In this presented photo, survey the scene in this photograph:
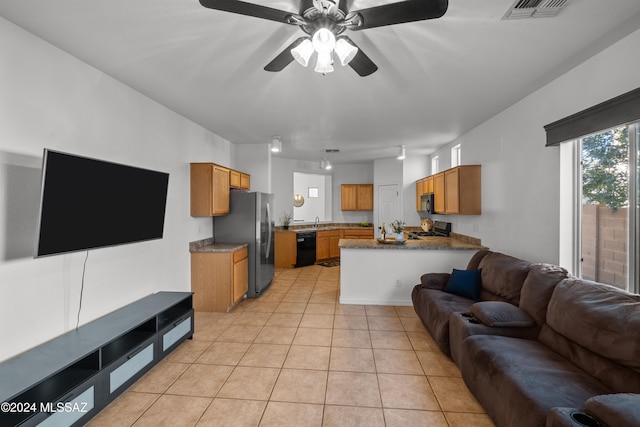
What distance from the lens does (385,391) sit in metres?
2.29

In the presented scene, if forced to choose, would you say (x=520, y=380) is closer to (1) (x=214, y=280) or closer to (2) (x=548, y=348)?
(2) (x=548, y=348)

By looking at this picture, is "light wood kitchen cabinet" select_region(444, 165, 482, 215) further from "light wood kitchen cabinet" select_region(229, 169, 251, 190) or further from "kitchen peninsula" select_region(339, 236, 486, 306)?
"light wood kitchen cabinet" select_region(229, 169, 251, 190)

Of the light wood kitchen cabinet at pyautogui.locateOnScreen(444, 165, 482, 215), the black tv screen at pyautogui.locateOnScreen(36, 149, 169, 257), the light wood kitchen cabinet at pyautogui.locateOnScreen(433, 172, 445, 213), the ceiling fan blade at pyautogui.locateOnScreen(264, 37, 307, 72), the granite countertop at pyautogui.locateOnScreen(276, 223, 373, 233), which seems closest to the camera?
the ceiling fan blade at pyautogui.locateOnScreen(264, 37, 307, 72)

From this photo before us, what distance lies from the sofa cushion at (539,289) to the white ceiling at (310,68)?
67.7 inches

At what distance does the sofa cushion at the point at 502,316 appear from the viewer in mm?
2316

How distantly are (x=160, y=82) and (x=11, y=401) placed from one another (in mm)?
2564

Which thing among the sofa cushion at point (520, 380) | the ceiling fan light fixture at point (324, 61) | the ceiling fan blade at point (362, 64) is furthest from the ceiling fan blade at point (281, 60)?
the sofa cushion at point (520, 380)

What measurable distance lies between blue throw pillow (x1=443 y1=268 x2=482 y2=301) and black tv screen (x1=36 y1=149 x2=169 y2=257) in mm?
3257

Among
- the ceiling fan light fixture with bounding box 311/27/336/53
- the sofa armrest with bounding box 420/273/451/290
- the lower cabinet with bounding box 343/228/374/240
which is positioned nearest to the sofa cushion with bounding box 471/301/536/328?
the sofa armrest with bounding box 420/273/451/290

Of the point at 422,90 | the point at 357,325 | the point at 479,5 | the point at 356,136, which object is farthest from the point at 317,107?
the point at 357,325

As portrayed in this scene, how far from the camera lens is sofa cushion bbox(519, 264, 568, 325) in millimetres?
2309

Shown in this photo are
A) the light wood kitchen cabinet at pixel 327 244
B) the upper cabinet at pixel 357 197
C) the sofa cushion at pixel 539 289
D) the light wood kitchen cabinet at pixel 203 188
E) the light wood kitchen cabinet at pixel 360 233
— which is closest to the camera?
the sofa cushion at pixel 539 289

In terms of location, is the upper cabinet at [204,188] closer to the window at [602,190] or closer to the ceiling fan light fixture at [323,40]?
the ceiling fan light fixture at [323,40]

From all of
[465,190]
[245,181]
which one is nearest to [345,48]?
[465,190]
